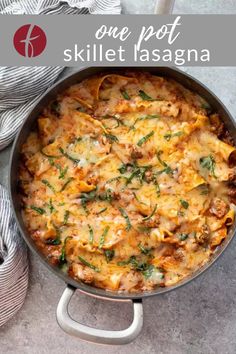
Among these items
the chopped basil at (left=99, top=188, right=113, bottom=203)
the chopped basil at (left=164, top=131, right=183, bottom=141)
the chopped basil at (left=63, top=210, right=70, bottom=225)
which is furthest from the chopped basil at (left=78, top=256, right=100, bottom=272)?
the chopped basil at (left=164, top=131, right=183, bottom=141)

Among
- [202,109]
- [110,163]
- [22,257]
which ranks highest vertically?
[202,109]

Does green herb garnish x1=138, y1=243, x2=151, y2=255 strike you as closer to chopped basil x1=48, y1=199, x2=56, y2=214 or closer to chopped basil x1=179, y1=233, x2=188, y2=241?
chopped basil x1=179, y1=233, x2=188, y2=241

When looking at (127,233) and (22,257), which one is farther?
(22,257)

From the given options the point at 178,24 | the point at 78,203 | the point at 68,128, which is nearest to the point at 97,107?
the point at 68,128

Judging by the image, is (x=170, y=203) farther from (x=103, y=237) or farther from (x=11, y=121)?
(x=11, y=121)

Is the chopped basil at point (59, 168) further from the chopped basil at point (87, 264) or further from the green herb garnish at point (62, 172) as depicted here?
the chopped basil at point (87, 264)
